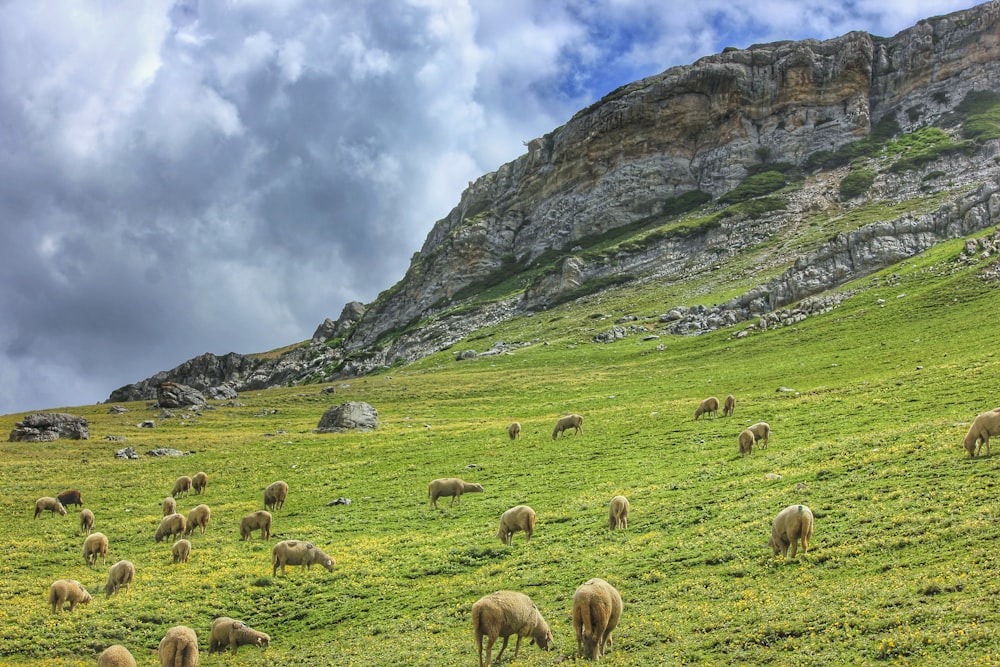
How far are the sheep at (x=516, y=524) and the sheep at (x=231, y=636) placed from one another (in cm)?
973

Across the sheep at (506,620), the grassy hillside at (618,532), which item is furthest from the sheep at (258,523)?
the sheep at (506,620)

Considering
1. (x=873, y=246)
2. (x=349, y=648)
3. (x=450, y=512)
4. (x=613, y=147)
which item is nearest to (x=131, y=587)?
(x=349, y=648)

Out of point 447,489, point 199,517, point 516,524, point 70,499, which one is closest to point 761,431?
point 516,524

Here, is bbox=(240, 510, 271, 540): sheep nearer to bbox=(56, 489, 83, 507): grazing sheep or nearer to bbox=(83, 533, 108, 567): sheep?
bbox=(83, 533, 108, 567): sheep

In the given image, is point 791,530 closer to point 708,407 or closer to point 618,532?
point 618,532

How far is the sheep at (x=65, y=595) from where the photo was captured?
22625mm

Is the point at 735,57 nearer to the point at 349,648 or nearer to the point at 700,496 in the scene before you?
the point at 700,496

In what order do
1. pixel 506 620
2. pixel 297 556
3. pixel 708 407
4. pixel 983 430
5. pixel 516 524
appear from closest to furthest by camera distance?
pixel 506 620
pixel 983 430
pixel 516 524
pixel 297 556
pixel 708 407

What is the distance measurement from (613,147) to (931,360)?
15808 cm

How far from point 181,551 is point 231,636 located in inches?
429

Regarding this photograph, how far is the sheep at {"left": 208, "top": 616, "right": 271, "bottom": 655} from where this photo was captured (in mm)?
19859

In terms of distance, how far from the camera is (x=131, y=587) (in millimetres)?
25250

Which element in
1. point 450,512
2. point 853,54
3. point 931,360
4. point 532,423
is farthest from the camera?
point 853,54

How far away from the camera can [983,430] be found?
78.7 feet
